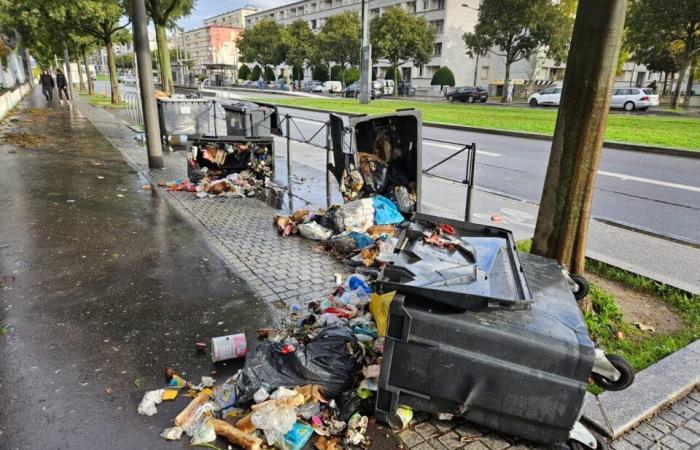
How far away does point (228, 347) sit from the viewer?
3.37 metres

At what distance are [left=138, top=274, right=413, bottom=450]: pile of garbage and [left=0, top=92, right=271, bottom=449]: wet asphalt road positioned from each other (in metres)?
0.14

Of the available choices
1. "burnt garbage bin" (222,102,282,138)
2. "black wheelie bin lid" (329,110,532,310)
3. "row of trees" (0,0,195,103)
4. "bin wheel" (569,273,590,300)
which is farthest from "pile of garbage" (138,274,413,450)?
"row of trees" (0,0,195,103)

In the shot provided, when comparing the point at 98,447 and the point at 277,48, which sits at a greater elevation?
the point at 277,48

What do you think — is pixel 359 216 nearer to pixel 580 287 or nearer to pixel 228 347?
pixel 228 347

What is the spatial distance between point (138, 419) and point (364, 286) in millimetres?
2140

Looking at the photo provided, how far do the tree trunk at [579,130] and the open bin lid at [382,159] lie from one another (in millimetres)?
2113

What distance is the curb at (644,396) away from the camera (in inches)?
108

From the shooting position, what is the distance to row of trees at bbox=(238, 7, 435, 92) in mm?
50531

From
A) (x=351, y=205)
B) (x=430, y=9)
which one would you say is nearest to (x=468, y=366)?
(x=351, y=205)

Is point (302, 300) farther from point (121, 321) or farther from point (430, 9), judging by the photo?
point (430, 9)

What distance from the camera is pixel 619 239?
6082mm

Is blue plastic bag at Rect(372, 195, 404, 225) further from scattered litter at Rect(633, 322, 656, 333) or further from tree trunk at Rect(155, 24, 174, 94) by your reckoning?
tree trunk at Rect(155, 24, 174, 94)

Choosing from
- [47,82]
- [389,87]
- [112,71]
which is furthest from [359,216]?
[389,87]

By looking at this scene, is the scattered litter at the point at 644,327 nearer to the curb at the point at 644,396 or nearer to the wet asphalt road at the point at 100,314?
the curb at the point at 644,396
